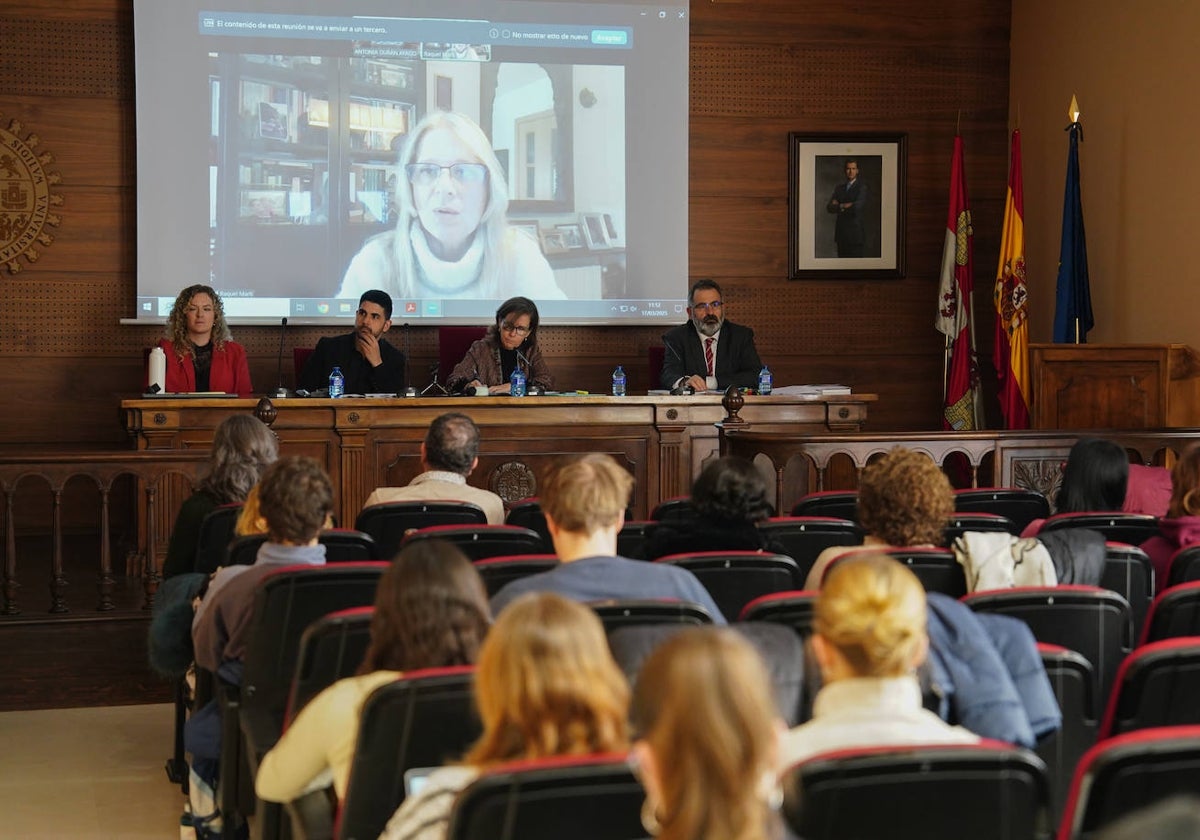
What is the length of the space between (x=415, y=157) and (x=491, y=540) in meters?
5.11

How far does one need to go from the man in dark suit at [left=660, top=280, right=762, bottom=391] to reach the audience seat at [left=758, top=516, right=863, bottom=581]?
11.8 ft

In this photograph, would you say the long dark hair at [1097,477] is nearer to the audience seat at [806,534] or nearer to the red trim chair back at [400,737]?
the audience seat at [806,534]

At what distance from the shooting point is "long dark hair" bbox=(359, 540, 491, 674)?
2.18 m

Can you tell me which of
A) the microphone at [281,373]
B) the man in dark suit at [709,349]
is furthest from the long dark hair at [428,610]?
the man in dark suit at [709,349]

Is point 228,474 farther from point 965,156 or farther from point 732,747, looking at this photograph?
point 965,156

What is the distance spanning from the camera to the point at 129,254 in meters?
8.30

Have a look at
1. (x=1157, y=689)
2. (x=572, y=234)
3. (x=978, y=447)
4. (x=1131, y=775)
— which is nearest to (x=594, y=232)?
(x=572, y=234)

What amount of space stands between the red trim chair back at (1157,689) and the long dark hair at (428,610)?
41.3 inches

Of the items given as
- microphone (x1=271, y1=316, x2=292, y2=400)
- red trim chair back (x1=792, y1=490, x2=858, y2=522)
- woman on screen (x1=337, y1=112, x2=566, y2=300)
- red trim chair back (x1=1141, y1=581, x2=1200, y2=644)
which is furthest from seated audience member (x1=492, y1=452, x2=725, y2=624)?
woman on screen (x1=337, y1=112, x2=566, y2=300)

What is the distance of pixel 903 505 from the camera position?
334cm

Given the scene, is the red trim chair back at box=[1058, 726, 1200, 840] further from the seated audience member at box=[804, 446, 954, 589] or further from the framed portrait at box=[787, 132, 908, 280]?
the framed portrait at box=[787, 132, 908, 280]

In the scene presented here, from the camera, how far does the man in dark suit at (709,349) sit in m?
7.85

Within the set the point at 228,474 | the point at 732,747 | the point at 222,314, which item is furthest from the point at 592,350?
the point at 732,747

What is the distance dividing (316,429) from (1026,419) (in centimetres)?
425
